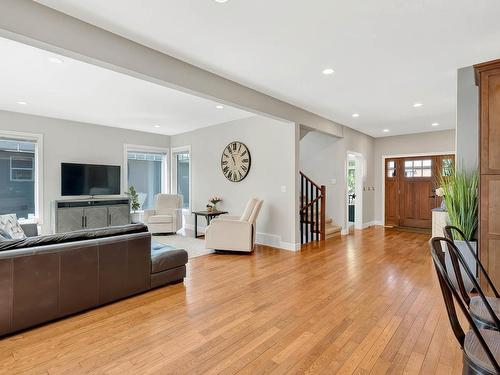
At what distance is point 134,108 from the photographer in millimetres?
5109

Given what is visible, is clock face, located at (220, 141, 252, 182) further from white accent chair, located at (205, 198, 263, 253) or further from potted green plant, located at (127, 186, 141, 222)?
potted green plant, located at (127, 186, 141, 222)

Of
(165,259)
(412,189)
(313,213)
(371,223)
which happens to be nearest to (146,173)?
(313,213)

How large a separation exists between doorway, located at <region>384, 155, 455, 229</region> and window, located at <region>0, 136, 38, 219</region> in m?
8.65

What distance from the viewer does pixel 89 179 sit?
244 inches

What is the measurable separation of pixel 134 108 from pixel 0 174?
2.96 meters

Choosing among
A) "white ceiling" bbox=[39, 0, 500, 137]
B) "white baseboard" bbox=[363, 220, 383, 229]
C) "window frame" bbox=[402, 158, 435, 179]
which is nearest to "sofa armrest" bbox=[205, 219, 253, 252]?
"white ceiling" bbox=[39, 0, 500, 137]

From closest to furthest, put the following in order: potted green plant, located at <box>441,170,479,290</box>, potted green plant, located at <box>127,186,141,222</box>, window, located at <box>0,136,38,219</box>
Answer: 1. potted green plant, located at <box>441,170,479,290</box>
2. window, located at <box>0,136,38,219</box>
3. potted green plant, located at <box>127,186,141,222</box>

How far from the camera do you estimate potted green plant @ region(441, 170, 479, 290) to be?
301cm

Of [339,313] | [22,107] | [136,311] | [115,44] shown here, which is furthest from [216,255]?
[22,107]

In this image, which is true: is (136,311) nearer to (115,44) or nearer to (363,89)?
(115,44)

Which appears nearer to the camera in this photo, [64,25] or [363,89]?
[64,25]

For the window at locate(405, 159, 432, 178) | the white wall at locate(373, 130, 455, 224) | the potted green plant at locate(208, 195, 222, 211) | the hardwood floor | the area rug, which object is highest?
the white wall at locate(373, 130, 455, 224)

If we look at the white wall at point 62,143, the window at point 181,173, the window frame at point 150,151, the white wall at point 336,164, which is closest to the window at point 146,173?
the window frame at point 150,151

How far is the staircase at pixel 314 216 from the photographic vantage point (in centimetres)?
592
